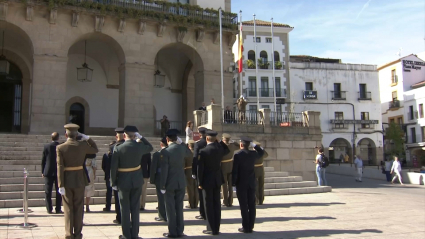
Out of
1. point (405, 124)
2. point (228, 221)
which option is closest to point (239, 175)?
point (228, 221)

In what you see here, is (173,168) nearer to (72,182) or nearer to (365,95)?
(72,182)

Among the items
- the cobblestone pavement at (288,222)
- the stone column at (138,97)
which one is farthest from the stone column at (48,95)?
the cobblestone pavement at (288,222)

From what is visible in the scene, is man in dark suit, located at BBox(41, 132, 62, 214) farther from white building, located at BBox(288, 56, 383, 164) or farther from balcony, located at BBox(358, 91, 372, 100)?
balcony, located at BBox(358, 91, 372, 100)

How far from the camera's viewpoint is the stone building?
18.2 m

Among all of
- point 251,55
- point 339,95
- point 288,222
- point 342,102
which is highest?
point 251,55

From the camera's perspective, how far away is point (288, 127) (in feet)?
59.8

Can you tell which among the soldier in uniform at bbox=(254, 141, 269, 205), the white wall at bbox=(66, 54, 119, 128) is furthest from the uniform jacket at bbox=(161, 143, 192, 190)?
the white wall at bbox=(66, 54, 119, 128)

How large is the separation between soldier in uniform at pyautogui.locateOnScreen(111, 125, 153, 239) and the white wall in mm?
16852

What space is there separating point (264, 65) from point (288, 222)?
3679 centimetres

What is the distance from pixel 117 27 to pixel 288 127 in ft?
32.5

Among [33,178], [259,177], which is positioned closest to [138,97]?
[33,178]

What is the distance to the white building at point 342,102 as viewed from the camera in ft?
149

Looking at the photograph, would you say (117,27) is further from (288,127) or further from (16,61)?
(288,127)

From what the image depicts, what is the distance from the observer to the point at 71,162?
6480mm
